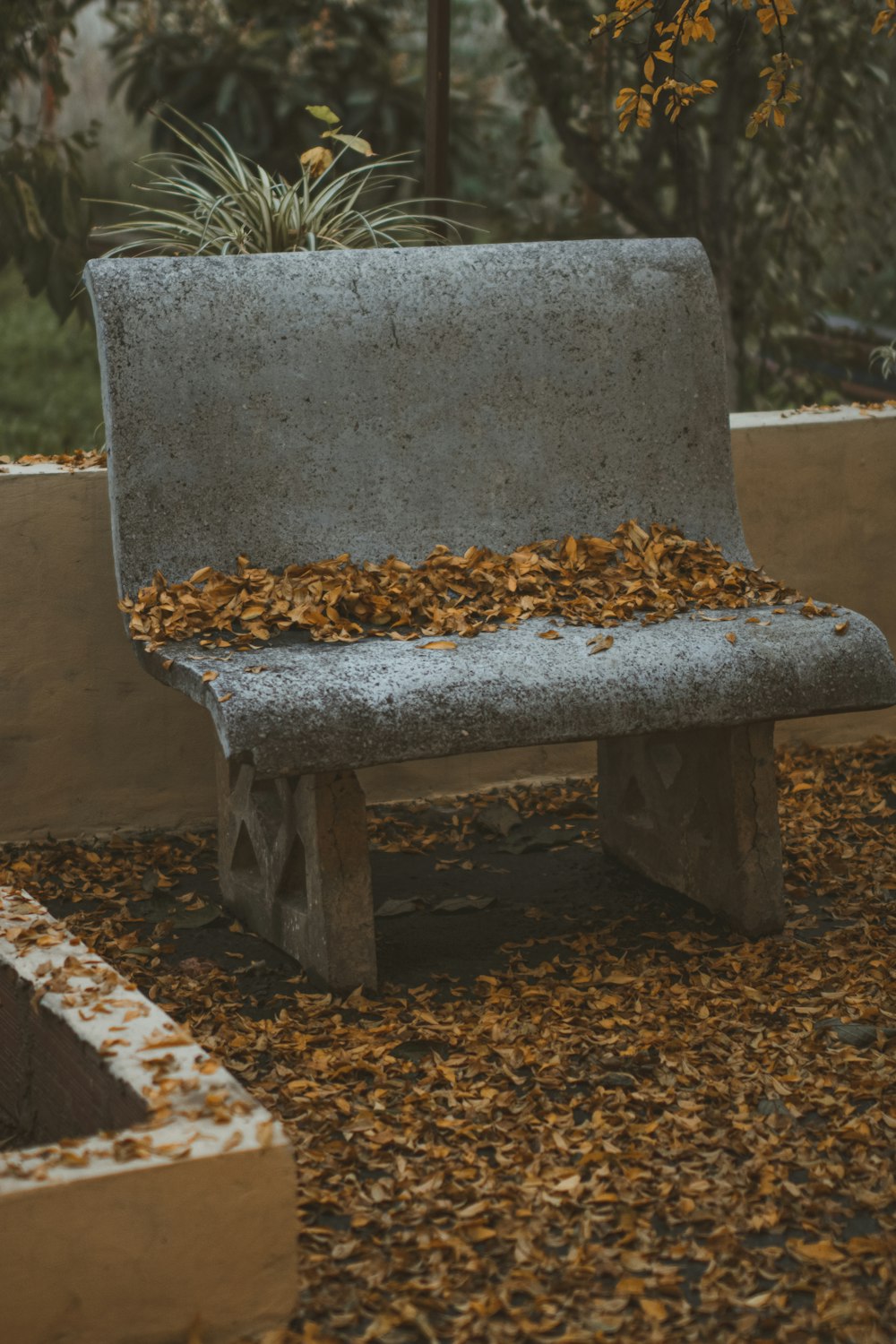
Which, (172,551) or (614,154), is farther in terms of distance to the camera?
(614,154)

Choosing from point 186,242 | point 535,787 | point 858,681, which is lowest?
point 535,787

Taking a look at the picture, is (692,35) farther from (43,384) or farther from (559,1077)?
(43,384)

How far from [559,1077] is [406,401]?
1477mm

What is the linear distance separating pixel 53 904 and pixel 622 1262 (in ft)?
5.57

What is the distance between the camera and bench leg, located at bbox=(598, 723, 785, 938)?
10.5 ft

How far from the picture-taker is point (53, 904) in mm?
3438

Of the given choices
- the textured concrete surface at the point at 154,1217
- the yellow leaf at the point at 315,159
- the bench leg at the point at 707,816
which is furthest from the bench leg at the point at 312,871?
the yellow leaf at the point at 315,159

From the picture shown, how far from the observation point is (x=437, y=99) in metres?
4.32

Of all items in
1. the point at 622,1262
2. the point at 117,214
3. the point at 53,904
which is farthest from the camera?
the point at 117,214

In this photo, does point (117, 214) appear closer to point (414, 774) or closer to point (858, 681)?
point (414, 774)

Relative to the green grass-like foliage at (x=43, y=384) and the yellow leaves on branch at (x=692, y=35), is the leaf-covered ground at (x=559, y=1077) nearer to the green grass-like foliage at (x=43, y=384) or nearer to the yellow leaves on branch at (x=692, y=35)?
the yellow leaves on branch at (x=692, y=35)

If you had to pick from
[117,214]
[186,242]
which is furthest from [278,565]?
[117,214]

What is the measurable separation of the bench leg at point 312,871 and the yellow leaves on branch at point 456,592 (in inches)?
11.1

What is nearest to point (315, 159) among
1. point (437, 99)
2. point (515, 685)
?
point (437, 99)
